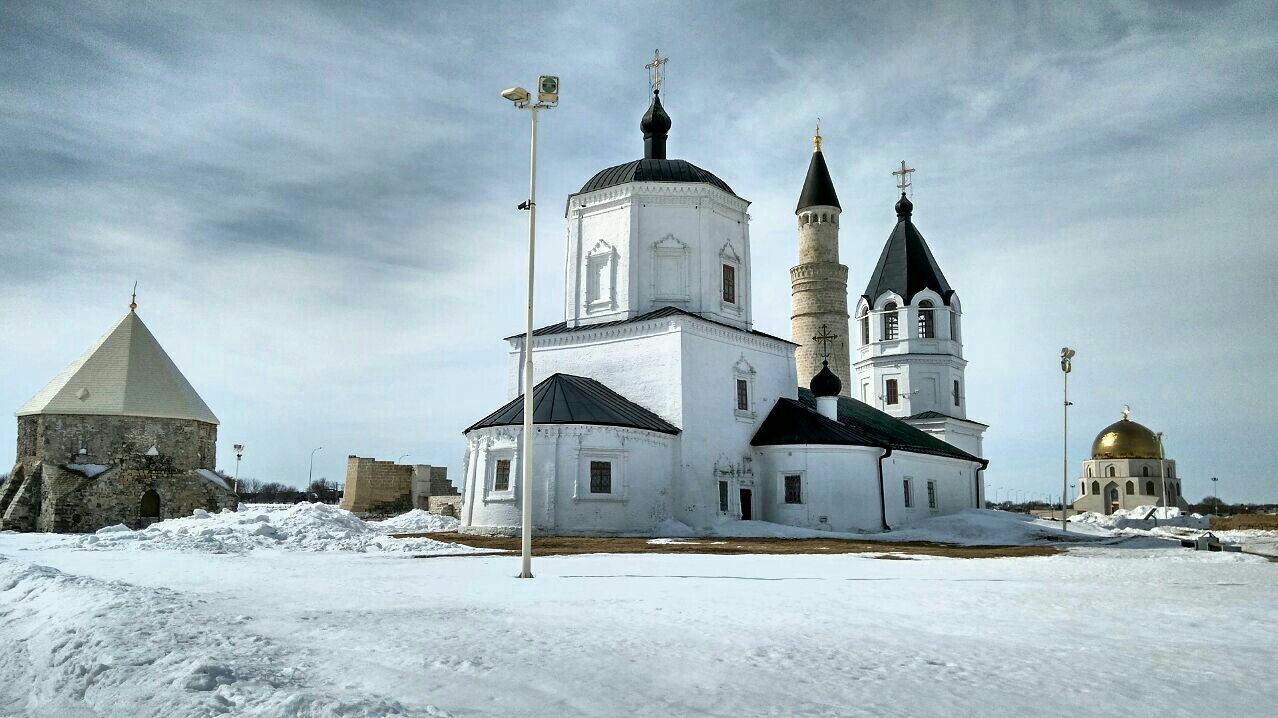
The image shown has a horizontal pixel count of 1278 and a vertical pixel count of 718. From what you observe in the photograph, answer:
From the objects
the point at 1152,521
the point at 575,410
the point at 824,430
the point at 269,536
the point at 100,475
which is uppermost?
the point at 575,410

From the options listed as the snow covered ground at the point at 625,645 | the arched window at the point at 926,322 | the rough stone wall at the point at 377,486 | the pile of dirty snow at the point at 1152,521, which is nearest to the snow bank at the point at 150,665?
the snow covered ground at the point at 625,645

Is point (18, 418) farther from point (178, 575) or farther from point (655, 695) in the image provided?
point (655, 695)

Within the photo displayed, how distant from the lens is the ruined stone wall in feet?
87.5

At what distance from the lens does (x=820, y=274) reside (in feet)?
145

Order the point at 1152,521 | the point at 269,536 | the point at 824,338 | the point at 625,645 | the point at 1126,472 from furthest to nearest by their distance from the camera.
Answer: the point at 1126,472, the point at 1152,521, the point at 824,338, the point at 269,536, the point at 625,645

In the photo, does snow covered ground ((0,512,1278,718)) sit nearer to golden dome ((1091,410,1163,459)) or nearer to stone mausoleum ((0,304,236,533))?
stone mausoleum ((0,304,236,533))

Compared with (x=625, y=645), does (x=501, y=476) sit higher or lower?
higher

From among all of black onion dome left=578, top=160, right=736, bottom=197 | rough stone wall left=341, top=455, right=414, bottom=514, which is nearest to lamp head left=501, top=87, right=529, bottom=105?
black onion dome left=578, top=160, right=736, bottom=197

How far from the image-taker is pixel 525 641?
610 centimetres

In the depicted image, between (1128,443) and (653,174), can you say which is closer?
(653,174)

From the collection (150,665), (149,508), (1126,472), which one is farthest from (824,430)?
(1126,472)

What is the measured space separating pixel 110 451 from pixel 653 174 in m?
19.0

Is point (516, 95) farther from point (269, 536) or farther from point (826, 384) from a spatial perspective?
point (826, 384)

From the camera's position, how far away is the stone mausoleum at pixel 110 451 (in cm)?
2616
